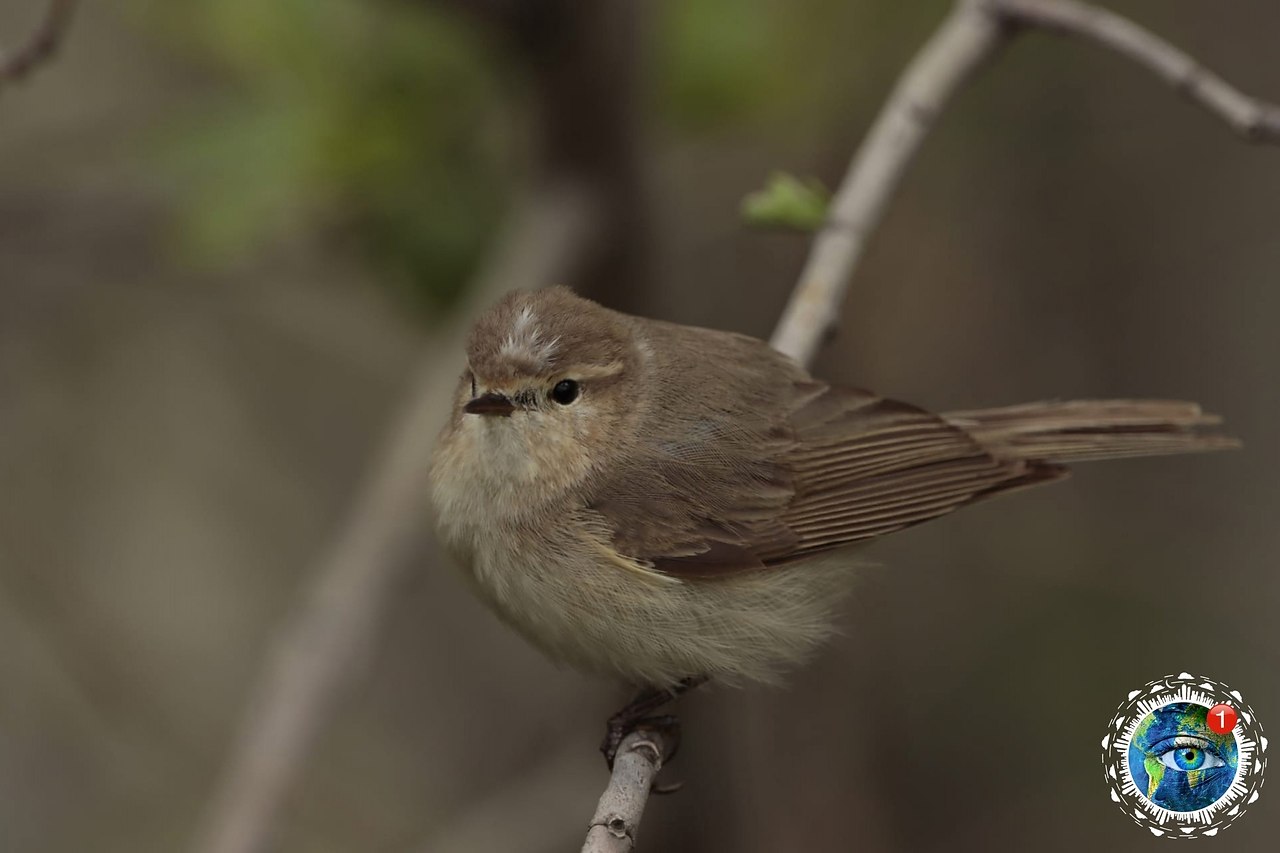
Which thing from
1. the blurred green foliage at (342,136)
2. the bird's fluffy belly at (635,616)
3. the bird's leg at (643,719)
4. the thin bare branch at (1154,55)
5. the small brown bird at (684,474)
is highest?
the blurred green foliage at (342,136)

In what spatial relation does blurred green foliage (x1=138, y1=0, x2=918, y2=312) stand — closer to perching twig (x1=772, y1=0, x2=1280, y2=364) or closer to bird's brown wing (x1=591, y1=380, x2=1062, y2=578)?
perching twig (x1=772, y1=0, x2=1280, y2=364)

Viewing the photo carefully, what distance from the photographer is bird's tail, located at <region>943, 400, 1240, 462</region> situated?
3.96m

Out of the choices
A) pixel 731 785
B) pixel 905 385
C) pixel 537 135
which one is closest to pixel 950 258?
pixel 905 385

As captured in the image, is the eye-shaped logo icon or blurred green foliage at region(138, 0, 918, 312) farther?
blurred green foliage at region(138, 0, 918, 312)

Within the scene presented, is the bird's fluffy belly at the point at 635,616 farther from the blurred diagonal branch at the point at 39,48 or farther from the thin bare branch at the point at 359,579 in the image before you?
the blurred diagonal branch at the point at 39,48

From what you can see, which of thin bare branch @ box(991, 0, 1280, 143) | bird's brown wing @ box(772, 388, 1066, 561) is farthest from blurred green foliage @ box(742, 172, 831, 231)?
thin bare branch @ box(991, 0, 1280, 143)

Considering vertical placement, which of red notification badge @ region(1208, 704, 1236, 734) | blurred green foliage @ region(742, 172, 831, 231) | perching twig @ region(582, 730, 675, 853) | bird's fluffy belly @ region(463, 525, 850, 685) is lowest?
perching twig @ region(582, 730, 675, 853)

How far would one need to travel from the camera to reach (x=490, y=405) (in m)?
3.49

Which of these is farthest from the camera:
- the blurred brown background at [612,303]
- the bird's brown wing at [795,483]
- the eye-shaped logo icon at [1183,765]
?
the blurred brown background at [612,303]

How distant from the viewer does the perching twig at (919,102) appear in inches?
141

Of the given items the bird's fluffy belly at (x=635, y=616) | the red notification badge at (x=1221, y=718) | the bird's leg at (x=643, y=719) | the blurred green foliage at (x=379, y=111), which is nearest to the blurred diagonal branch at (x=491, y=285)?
the blurred green foliage at (x=379, y=111)

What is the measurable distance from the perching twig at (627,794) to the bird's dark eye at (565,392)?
88cm

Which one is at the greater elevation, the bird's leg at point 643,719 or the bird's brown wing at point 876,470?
the bird's brown wing at point 876,470

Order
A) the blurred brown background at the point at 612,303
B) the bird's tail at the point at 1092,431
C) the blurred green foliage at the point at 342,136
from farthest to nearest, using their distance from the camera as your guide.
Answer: the blurred brown background at the point at 612,303, the blurred green foliage at the point at 342,136, the bird's tail at the point at 1092,431
